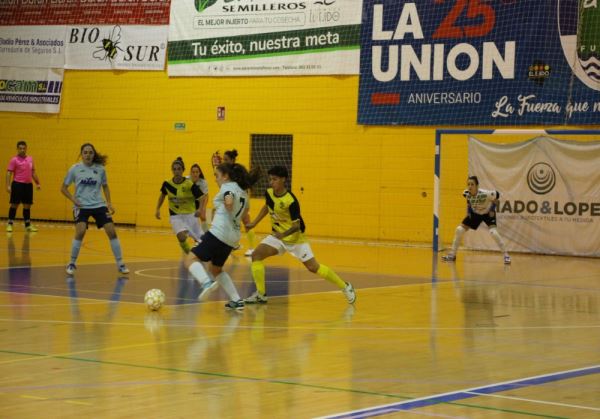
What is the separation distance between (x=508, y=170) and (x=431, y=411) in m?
17.7

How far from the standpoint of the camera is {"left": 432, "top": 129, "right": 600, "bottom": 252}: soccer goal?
2525 cm

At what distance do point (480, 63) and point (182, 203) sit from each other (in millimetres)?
8967

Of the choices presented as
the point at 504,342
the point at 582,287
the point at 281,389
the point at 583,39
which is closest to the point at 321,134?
the point at 583,39

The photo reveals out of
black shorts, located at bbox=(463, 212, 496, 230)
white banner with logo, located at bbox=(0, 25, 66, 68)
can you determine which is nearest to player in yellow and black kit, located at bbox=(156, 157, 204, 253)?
black shorts, located at bbox=(463, 212, 496, 230)

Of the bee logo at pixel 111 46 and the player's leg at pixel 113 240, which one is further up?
the bee logo at pixel 111 46

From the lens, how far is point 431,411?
8031mm

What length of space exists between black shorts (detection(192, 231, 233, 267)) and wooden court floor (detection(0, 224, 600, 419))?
68cm

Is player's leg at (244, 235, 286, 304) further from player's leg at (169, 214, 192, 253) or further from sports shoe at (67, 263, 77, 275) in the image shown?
player's leg at (169, 214, 192, 253)

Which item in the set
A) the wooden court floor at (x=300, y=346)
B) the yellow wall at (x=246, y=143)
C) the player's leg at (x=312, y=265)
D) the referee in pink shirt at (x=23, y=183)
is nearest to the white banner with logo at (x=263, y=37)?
the yellow wall at (x=246, y=143)

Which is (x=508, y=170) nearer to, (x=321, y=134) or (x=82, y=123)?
(x=321, y=134)

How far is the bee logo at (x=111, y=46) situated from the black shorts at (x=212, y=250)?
18906mm

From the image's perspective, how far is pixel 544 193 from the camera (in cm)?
2462

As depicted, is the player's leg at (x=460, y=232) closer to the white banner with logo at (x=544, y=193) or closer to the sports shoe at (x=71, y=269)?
the white banner with logo at (x=544, y=193)

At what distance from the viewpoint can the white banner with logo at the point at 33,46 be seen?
3262cm
